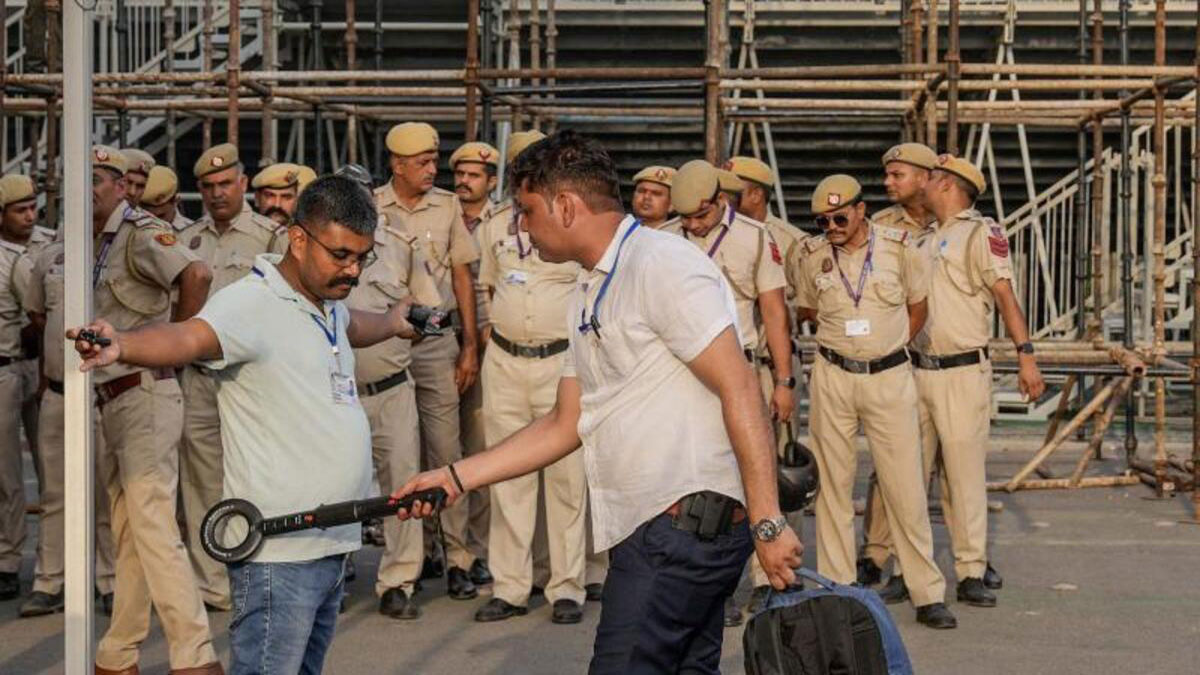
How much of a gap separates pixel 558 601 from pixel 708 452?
3.96 metres

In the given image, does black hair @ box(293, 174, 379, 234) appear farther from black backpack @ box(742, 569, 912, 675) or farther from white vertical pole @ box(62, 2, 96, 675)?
black backpack @ box(742, 569, 912, 675)

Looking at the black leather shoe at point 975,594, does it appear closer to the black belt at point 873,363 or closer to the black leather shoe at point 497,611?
the black belt at point 873,363

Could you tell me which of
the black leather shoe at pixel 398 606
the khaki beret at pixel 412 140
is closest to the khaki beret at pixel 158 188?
the khaki beret at pixel 412 140

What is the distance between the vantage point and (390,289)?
30.0 ft

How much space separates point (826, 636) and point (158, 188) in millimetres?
5312

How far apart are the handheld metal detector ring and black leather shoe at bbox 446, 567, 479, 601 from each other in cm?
443

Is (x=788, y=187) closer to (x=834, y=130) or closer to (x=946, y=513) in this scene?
(x=834, y=130)

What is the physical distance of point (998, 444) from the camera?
1537 centimetres

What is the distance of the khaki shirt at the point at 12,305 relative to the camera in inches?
381

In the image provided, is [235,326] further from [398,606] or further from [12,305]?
[12,305]

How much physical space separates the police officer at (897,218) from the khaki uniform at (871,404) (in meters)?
0.33

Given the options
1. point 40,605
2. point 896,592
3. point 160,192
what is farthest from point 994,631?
point 160,192

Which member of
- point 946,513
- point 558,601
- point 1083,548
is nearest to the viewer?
point 558,601

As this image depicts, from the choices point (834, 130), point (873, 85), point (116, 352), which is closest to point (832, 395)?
point (873, 85)
